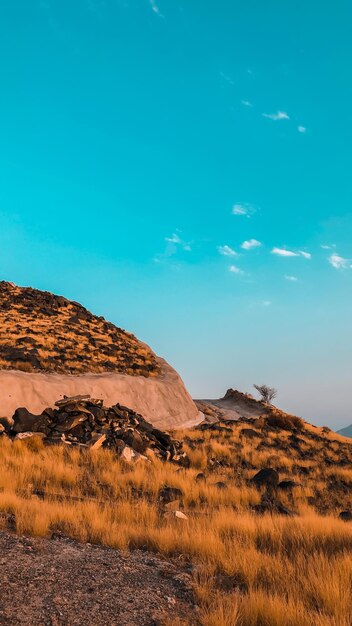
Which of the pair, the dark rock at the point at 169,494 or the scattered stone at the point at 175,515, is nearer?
the scattered stone at the point at 175,515

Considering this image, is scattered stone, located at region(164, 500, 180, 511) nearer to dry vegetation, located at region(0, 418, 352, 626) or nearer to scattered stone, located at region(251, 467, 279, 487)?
dry vegetation, located at region(0, 418, 352, 626)

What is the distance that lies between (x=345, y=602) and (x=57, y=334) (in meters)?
35.4

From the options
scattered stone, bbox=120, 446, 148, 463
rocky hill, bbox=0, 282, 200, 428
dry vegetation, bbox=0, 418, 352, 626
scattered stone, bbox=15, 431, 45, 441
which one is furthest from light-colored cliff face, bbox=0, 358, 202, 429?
scattered stone, bbox=120, 446, 148, 463

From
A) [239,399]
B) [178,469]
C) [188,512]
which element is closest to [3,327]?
[239,399]

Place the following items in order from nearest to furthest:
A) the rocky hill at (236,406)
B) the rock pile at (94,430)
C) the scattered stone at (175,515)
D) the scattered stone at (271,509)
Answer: the scattered stone at (175,515) → the scattered stone at (271,509) → the rock pile at (94,430) → the rocky hill at (236,406)

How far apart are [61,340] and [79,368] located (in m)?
8.62

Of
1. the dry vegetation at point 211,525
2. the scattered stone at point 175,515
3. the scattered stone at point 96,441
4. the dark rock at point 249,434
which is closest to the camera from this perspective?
the dry vegetation at point 211,525

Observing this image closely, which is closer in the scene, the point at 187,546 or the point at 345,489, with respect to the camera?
the point at 187,546

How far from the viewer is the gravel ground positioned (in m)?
4.05

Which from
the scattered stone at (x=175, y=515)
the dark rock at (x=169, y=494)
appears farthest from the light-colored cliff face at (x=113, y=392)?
the scattered stone at (x=175, y=515)

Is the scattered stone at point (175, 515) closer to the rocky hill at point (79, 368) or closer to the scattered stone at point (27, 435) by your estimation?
the scattered stone at point (27, 435)

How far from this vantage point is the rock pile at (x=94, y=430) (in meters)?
14.4

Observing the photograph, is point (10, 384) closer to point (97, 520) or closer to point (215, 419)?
point (97, 520)

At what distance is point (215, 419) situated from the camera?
31.9 m
